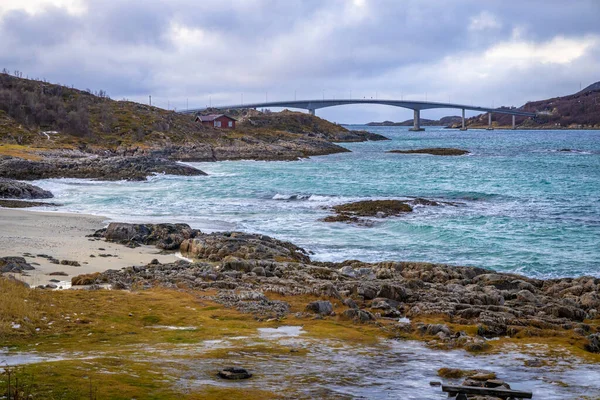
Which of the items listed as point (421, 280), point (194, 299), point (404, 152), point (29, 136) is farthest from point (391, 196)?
point (404, 152)

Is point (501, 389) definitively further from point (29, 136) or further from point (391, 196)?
point (29, 136)

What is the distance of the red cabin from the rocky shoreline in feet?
300

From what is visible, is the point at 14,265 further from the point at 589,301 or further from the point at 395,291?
the point at 589,301

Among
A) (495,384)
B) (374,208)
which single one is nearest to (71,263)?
(495,384)

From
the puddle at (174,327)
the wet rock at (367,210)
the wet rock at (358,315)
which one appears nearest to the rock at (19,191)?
the wet rock at (367,210)

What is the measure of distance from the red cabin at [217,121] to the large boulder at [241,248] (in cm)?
8949

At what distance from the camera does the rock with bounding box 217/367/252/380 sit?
33.5 ft

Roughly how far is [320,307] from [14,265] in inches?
380

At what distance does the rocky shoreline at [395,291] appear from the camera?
14.5 m

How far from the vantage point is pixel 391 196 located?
44250 mm

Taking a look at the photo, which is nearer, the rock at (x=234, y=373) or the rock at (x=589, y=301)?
the rock at (x=234, y=373)

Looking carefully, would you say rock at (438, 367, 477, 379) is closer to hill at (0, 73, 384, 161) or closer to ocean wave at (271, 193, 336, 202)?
ocean wave at (271, 193, 336, 202)

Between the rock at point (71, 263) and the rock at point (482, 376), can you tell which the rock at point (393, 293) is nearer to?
the rock at point (482, 376)

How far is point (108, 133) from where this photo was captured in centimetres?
8806
